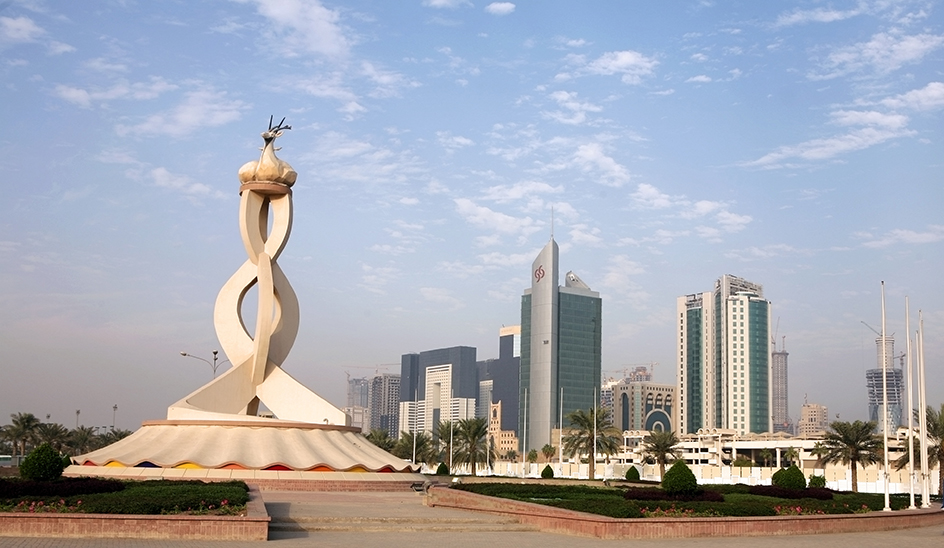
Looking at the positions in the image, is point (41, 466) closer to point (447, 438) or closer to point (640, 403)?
point (447, 438)

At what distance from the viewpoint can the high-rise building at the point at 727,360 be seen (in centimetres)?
13238

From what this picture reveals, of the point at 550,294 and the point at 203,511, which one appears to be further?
the point at 550,294

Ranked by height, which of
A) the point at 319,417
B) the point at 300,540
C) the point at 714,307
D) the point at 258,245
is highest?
the point at 714,307

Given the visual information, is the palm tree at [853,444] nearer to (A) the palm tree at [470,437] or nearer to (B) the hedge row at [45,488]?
(A) the palm tree at [470,437]

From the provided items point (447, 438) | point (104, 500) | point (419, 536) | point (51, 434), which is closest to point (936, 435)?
point (419, 536)

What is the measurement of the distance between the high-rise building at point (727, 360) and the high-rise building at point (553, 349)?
1448 centimetres

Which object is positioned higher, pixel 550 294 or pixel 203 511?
pixel 550 294

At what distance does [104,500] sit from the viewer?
15.9 m

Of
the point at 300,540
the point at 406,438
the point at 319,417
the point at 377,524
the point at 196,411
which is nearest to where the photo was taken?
the point at 300,540

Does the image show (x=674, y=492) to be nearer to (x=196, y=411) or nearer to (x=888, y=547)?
(x=888, y=547)

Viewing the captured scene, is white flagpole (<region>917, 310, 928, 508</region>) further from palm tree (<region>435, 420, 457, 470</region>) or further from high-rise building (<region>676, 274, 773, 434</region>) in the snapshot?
high-rise building (<region>676, 274, 773, 434</region>)

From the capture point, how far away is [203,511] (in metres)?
16.1

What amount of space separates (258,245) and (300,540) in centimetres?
2270

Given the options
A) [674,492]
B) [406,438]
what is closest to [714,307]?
[406,438]
